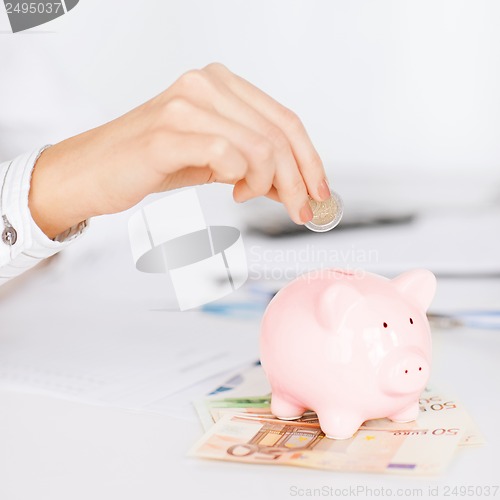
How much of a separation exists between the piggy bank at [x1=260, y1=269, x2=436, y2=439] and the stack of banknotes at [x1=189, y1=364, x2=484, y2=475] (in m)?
0.03

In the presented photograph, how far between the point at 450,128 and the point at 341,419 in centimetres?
127

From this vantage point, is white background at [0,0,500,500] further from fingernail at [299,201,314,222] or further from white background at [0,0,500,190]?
fingernail at [299,201,314,222]

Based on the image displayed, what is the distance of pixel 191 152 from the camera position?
1101 mm

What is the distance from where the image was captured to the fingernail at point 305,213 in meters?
1.21

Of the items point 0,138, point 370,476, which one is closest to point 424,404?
point 370,476

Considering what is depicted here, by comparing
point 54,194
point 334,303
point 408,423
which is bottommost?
point 408,423

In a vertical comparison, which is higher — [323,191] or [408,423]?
[323,191]

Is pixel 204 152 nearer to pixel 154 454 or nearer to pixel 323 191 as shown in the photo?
pixel 323 191

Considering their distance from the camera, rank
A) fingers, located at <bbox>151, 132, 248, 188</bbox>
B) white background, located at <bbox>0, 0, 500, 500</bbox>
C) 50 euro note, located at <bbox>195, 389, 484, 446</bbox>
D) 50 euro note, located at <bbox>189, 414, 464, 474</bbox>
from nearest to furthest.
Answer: fingers, located at <bbox>151, 132, 248, 188</bbox>, 50 euro note, located at <bbox>189, 414, 464, 474</bbox>, 50 euro note, located at <bbox>195, 389, 484, 446</bbox>, white background, located at <bbox>0, 0, 500, 500</bbox>

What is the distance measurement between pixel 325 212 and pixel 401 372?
0.28m

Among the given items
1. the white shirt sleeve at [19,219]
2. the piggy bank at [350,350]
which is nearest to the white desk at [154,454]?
the piggy bank at [350,350]

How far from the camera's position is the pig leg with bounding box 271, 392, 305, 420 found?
1.34m

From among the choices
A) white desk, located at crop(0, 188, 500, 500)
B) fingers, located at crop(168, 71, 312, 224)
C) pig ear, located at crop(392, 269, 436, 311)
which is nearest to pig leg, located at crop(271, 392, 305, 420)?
white desk, located at crop(0, 188, 500, 500)

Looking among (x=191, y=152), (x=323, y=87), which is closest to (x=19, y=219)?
(x=191, y=152)
